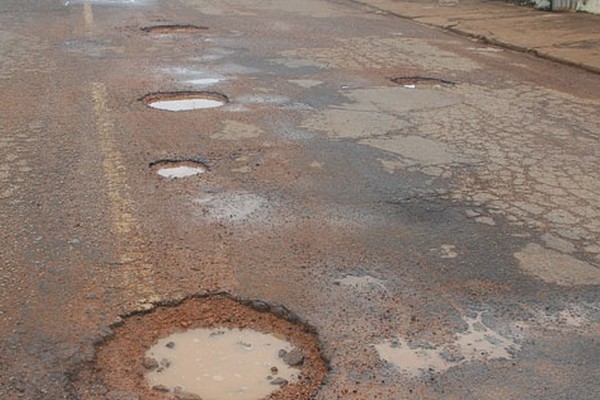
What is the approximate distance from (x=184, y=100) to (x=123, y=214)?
133 inches

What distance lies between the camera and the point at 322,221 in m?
5.45

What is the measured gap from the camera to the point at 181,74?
963 centimetres

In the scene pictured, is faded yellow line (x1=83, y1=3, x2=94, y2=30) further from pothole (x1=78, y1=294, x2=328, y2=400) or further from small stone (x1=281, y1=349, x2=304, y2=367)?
small stone (x1=281, y1=349, x2=304, y2=367)

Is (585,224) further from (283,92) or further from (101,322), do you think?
(283,92)

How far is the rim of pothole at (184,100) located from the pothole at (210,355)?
439 cm

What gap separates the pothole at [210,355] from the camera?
138 inches

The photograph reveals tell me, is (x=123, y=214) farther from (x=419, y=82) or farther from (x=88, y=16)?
(x=88, y=16)

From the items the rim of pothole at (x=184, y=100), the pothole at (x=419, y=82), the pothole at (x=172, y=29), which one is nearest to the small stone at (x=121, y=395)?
the rim of pothole at (x=184, y=100)

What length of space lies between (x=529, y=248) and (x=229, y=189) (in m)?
2.36

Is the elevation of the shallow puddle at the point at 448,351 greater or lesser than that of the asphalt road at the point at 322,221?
lesser

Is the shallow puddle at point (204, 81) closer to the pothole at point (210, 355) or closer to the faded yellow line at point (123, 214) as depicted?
the faded yellow line at point (123, 214)

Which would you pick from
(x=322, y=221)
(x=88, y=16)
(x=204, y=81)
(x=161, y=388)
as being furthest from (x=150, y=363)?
(x=88, y=16)

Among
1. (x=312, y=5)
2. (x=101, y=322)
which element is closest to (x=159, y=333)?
(x=101, y=322)

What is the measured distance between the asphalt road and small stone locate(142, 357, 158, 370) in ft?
0.30
